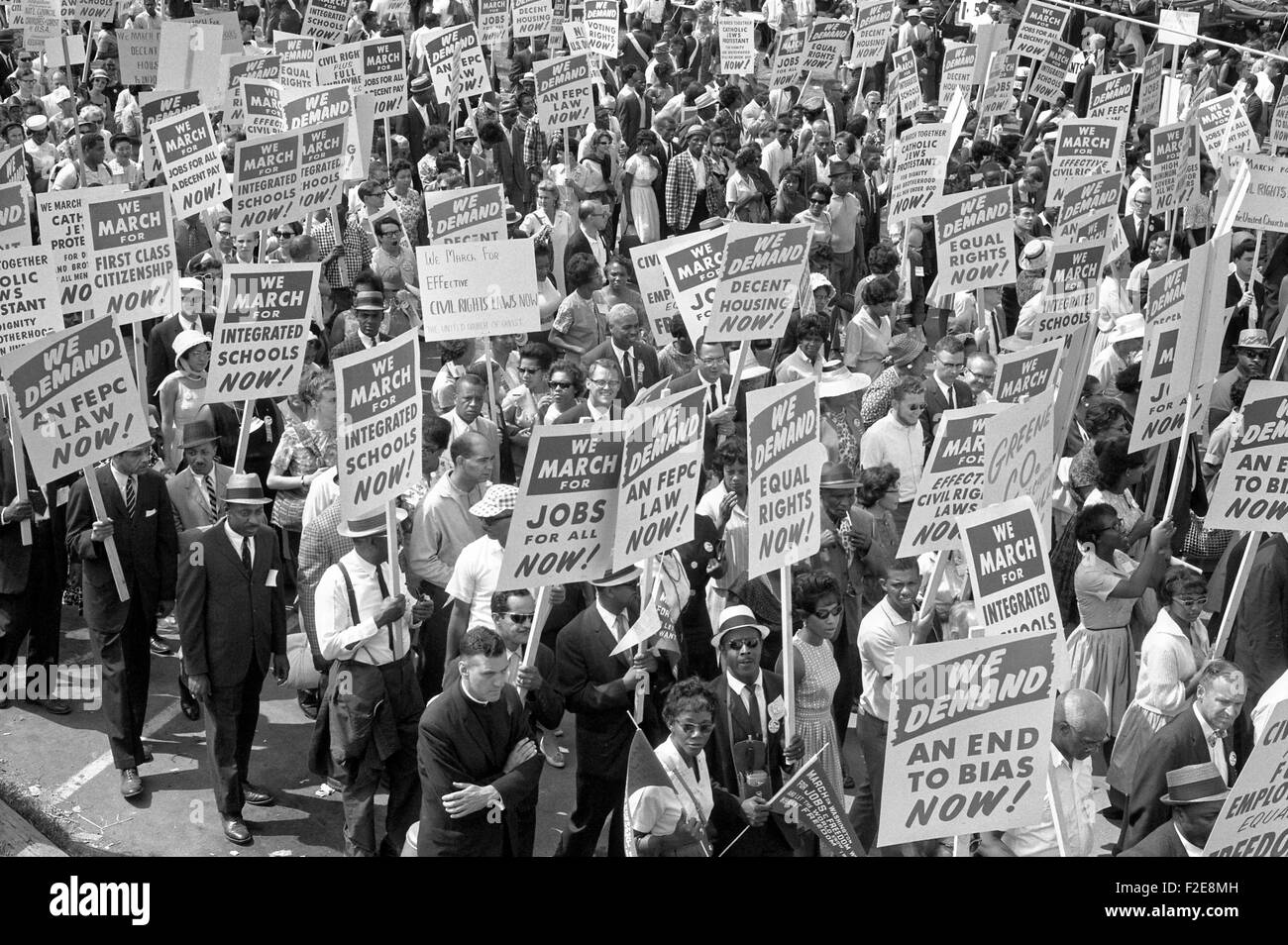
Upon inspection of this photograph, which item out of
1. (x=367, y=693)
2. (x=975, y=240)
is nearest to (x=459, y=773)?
(x=367, y=693)

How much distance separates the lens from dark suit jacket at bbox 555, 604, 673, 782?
830 cm

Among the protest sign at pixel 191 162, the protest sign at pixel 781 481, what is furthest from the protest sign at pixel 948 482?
the protest sign at pixel 191 162

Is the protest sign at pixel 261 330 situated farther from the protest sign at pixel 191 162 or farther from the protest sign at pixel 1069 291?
the protest sign at pixel 1069 291

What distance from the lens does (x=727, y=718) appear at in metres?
7.90

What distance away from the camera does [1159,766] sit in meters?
7.49

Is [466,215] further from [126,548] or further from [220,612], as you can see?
[220,612]

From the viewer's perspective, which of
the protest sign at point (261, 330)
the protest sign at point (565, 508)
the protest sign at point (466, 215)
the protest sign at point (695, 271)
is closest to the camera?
the protest sign at point (565, 508)

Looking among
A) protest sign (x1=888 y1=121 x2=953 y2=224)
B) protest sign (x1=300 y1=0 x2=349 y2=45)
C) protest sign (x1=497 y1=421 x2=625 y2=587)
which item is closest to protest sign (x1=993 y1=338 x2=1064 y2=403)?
protest sign (x1=497 y1=421 x2=625 y2=587)

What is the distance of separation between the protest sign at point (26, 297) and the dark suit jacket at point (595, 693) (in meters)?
4.31

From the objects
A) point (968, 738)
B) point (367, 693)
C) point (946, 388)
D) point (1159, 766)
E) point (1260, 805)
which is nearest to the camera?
point (968, 738)

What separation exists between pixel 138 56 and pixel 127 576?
42.0 feet

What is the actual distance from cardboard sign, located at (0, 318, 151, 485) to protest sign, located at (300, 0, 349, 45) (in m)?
12.9

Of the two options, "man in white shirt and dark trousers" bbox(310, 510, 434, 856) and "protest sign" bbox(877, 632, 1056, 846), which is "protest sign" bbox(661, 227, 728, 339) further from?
"protest sign" bbox(877, 632, 1056, 846)

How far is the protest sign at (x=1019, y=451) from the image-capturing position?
842 cm
